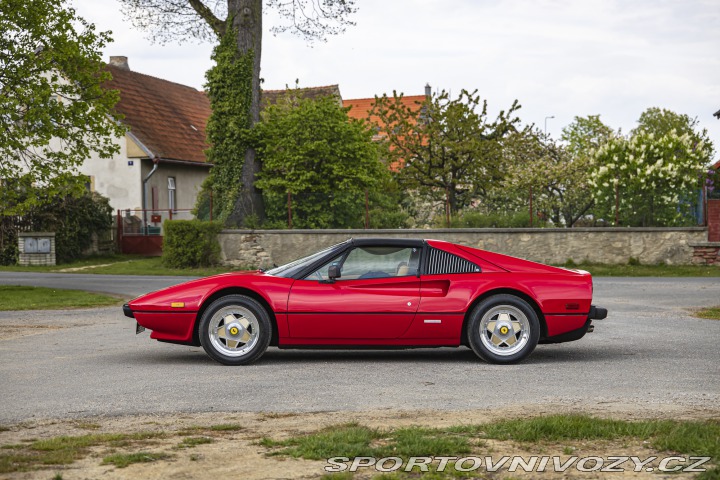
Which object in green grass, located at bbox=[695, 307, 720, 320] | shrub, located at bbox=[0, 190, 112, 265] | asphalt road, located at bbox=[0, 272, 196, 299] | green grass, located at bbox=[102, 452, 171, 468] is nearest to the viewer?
green grass, located at bbox=[102, 452, 171, 468]

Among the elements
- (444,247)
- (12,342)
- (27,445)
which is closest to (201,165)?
(12,342)

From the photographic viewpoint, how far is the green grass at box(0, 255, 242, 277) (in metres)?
28.4

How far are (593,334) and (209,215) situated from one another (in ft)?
63.5

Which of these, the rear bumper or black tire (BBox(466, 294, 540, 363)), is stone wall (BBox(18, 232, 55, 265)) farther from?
the rear bumper

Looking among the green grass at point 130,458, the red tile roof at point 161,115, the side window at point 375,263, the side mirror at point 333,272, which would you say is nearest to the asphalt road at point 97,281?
the side window at point 375,263

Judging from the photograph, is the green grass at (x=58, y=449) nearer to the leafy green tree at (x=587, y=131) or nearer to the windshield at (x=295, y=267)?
the windshield at (x=295, y=267)

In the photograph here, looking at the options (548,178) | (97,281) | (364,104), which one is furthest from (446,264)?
(364,104)

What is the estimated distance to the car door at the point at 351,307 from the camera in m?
9.52

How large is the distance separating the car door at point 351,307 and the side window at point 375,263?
49 mm

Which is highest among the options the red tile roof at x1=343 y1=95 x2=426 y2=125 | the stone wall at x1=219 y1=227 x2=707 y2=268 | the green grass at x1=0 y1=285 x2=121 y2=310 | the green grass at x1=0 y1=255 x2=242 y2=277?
the red tile roof at x1=343 y1=95 x2=426 y2=125

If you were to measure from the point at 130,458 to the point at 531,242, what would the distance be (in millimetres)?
23781

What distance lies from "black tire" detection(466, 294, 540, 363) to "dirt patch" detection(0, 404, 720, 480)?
7.51ft

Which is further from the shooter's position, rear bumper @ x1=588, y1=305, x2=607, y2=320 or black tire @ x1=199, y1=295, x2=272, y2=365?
rear bumper @ x1=588, y1=305, x2=607, y2=320

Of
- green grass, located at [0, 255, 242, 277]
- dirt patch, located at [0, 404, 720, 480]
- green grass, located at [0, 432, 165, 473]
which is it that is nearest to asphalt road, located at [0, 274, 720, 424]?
dirt patch, located at [0, 404, 720, 480]
